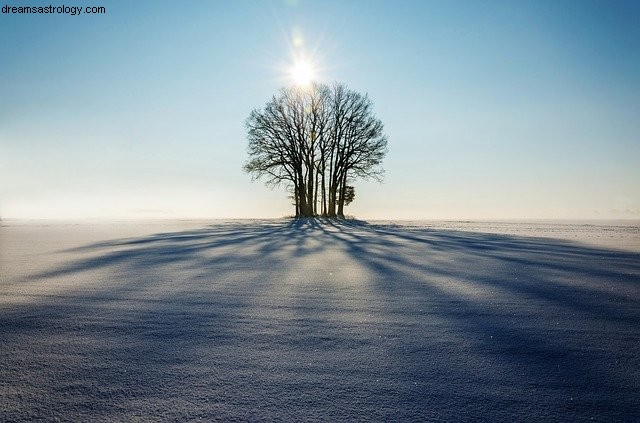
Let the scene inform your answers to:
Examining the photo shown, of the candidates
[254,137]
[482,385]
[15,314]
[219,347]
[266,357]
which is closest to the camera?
[482,385]

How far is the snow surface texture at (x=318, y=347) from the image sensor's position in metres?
1.63

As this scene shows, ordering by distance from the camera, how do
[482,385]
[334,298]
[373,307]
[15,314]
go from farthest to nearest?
1. [334,298]
2. [373,307]
3. [15,314]
4. [482,385]

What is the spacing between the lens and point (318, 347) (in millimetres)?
2303

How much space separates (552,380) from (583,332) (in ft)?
3.43

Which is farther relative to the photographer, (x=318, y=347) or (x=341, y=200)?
(x=341, y=200)

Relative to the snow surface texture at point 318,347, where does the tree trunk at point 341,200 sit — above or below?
above

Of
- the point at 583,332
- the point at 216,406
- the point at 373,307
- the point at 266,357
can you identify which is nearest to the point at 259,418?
the point at 216,406

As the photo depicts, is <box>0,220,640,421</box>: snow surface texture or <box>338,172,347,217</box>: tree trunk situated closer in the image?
<box>0,220,640,421</box>: snow surface texture

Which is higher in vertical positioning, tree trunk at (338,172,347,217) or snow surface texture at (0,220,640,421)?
tree trunk at (338,172,347,217)

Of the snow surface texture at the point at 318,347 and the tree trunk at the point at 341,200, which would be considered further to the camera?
the tree trunk at the point at 341,200

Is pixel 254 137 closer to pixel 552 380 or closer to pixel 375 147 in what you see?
pixel 375 147

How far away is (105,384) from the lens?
181 centimetres

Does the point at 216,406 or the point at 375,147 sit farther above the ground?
the point at 375,147

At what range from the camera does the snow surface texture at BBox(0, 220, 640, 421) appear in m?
1.63
